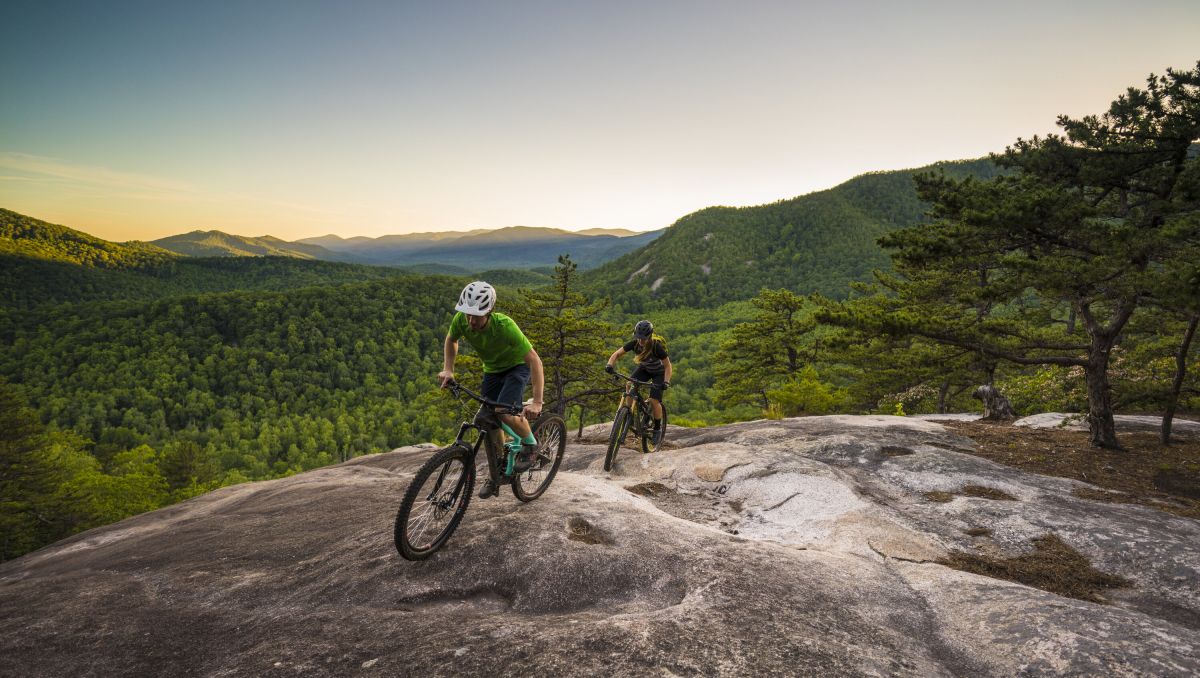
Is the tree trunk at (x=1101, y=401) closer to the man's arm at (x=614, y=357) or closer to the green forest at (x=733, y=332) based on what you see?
the green forest at (x=733, y=332)

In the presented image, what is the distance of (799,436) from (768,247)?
561ft

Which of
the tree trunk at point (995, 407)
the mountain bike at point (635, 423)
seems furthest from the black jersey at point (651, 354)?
the tree trunk at point (995, 407)

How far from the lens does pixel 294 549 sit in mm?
5746

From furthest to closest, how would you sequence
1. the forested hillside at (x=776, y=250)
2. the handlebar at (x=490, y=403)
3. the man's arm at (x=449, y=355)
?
the forested hillside at (x=776, y=250) < the man's arm at (x=449, y=355) < the handlebar at (x=490, y=403)

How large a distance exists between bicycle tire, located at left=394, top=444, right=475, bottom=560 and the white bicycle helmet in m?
1.54

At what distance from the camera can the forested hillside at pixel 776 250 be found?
474ft

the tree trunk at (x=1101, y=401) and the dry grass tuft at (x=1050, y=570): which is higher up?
the tree trunk at (x=1101, y=401)

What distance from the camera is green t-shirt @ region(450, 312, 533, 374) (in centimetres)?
566

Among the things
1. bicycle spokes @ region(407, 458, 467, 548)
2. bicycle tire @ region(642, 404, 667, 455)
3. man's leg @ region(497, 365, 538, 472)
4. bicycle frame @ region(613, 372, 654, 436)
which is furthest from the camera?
bicycle tire @ region(642, 404, 667, 455)

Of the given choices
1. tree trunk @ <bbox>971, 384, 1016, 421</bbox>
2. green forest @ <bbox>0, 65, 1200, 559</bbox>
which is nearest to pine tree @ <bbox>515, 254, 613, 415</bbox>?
green forest @ <bbox>0, 65, 1200, 559</bbox>

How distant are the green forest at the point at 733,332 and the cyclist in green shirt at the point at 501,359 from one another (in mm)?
8438

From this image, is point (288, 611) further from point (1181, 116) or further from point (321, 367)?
point (321, 367)

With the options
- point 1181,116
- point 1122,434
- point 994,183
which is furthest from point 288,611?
point 1122,434

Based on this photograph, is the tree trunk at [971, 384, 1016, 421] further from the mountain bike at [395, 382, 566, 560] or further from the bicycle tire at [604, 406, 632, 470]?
the mountain bike at [395, 382, 566, 560]
